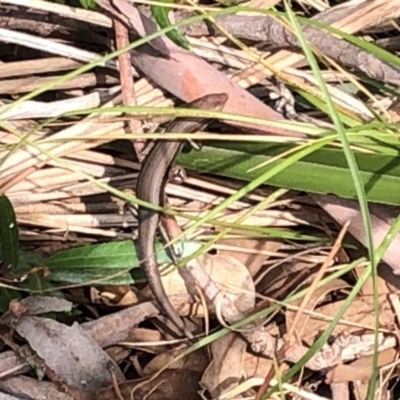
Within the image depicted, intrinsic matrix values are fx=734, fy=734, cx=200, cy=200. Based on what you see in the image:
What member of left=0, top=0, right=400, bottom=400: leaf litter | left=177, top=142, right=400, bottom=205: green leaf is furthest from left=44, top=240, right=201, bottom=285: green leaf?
left=177, top=142, right=400, bottom=205: green leaf

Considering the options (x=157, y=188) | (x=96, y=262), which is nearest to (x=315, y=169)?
(x=157, y=188)

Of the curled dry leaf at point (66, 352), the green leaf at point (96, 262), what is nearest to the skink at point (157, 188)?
the green leaf at point (96, 262)

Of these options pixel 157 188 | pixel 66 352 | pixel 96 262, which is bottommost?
pixel 66 352

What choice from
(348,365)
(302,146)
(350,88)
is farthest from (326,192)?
(348,365)

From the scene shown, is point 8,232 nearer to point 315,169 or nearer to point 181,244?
point 181,244

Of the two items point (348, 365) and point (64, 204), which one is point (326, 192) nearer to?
point (348, 365)

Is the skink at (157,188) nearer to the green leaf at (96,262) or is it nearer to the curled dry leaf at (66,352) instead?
the green leaf at (96,262)

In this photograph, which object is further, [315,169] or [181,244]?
[181,244]
